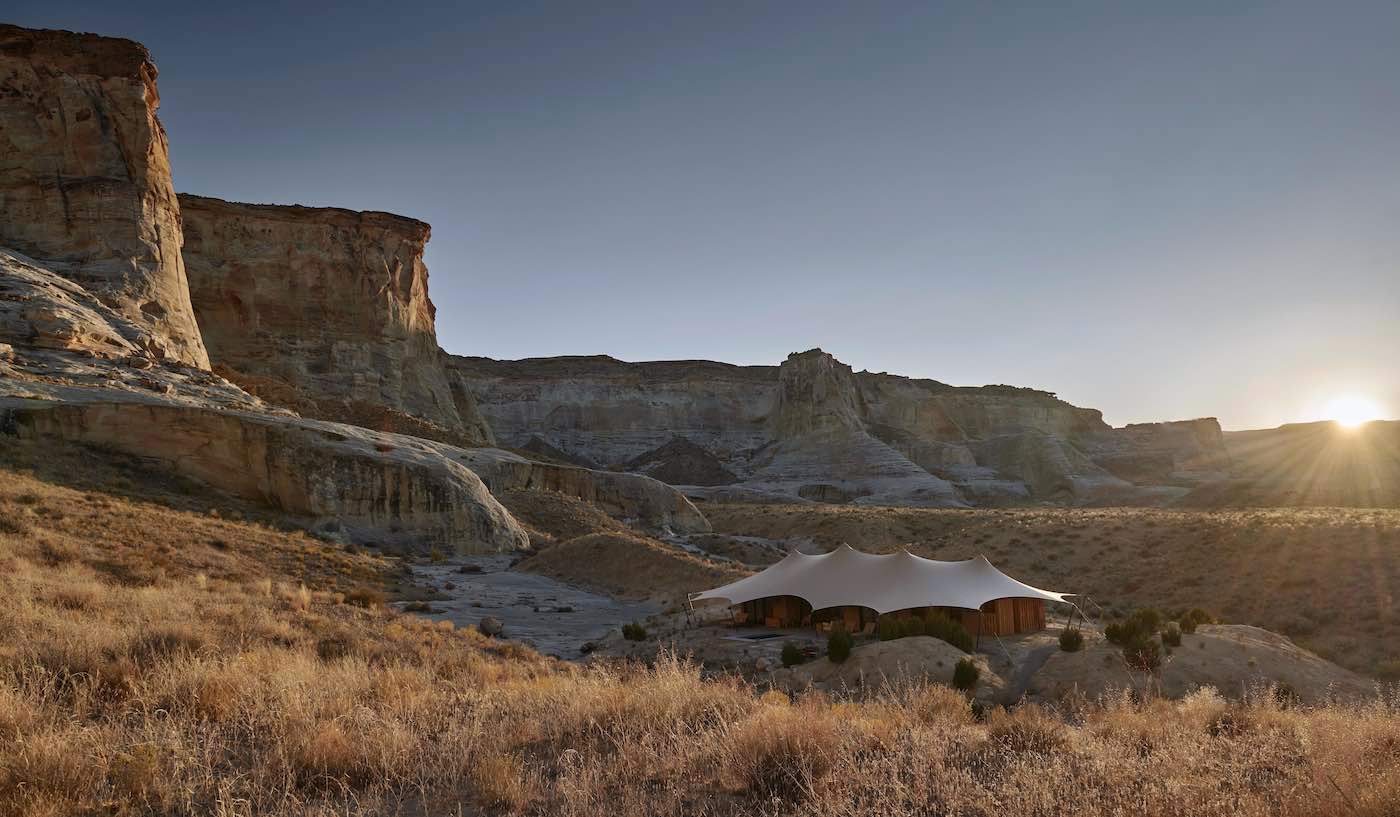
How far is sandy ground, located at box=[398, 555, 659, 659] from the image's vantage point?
19.4 metres

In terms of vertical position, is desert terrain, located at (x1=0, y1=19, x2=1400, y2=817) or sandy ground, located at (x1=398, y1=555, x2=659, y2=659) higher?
desert terrain, located at (x1=0, y1=19, x2=1400, y2=817)

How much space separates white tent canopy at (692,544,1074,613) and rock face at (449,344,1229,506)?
55092mm

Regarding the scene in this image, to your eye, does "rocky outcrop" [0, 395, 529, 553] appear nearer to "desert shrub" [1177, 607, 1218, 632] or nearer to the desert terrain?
the desert terrain

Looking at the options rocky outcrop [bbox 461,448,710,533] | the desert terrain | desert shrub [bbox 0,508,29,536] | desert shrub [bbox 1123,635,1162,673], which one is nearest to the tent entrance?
the desert terrain

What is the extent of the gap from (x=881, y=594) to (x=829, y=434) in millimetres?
77934

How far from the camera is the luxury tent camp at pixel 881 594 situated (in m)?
19.4

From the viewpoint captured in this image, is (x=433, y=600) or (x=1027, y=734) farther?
(x=433, y=600)

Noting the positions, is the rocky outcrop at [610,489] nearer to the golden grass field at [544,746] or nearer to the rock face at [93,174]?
the rock face at [93,174]

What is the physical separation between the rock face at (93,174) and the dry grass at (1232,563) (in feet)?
126

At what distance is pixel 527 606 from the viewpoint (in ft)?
74.7

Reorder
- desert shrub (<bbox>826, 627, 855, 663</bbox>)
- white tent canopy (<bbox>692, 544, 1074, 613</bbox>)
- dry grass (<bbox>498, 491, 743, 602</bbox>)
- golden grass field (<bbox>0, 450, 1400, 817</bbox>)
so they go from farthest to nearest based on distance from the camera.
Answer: dry grass (<bbox>498, 491, 743, 602</bbox>)
white tent canopy (<bbox>692, 544, 1074, 613</bbox>)
desert shrub (<bbox>826, 627, 855, 663</bbox>)
golden grass field (<bbox>0, 450, 1400, 817</bbox>)

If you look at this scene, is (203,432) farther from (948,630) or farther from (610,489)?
(610,489)

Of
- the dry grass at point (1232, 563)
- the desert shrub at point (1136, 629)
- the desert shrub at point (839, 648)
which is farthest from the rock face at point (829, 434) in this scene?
the desert shrub at point (839, 648)

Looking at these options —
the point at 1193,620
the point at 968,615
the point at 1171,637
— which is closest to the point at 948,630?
the point at 968,615
